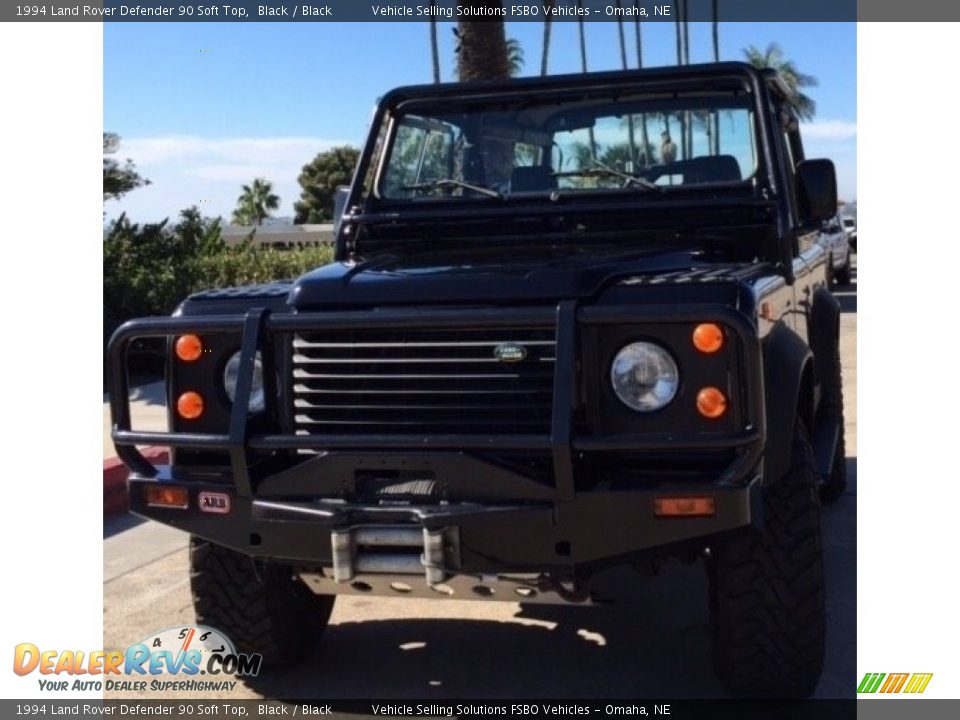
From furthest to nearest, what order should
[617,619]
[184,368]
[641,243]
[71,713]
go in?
1. [617,619]
2. [641,243]
3. [71,713]
4. [184,368]

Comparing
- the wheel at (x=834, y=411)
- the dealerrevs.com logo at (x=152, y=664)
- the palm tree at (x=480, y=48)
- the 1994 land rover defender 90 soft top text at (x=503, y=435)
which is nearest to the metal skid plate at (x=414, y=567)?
the 1994 land rover defender 90 soft top text at (x=503, y=435)

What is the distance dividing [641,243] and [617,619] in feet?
4.72

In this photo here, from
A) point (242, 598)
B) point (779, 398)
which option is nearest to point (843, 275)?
point (779, 398)

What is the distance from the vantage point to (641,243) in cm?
434

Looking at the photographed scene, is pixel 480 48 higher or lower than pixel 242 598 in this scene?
higher

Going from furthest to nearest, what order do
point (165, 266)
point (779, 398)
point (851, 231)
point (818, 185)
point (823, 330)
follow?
1. point (851, 231)
2. point (165, 266)
3. point (823, 330)
4. point (818, 185)
5. point (779, 398)

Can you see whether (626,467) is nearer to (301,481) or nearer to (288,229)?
(301,481)

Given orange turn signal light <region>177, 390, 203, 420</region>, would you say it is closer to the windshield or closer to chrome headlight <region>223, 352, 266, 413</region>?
chrome headlight <region>223, 352, 266, 413</region>

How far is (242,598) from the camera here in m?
4.02

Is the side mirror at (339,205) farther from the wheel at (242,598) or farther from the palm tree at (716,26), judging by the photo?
the palm tree at (716,26)

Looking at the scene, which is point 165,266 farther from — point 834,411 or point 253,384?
point 253,384

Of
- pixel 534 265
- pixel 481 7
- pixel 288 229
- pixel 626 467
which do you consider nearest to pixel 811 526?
pixel 626 467

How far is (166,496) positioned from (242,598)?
0.57m
